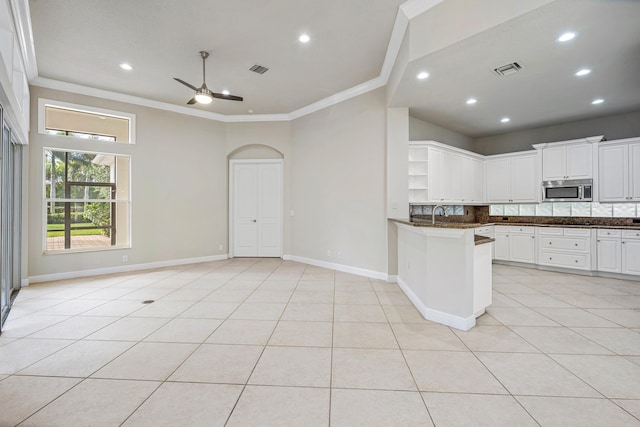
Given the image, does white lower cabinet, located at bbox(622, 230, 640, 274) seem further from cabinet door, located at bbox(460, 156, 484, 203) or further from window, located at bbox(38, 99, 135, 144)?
window, located at bbox(38, 99, 135, 144)

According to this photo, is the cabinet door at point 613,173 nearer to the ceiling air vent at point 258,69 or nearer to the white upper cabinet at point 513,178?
the white upper cabinet at point 513,178

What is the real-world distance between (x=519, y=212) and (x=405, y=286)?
4355 millimetres

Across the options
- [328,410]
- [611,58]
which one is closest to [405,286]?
[328,410]

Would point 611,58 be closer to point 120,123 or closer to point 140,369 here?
point 140,369

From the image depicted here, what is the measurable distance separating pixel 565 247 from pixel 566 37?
4.19m

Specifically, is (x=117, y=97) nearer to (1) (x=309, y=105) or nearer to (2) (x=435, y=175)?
(1) (x=309, y=105)

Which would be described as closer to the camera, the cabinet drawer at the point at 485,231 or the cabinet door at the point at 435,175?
the cabinet door at the point at 435,175

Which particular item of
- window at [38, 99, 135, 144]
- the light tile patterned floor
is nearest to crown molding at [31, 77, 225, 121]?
window at [38, 99, 135, 144]

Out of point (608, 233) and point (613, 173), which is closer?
point (608, 233)

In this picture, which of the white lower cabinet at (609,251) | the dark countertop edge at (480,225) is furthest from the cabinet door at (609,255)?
the dark countertop edge at (480,225)

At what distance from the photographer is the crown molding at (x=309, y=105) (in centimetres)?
296

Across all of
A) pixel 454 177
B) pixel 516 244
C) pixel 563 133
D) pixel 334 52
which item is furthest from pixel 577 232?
pixel 334 52

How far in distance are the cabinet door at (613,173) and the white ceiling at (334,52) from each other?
0.76m

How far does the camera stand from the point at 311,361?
87.5 inches
